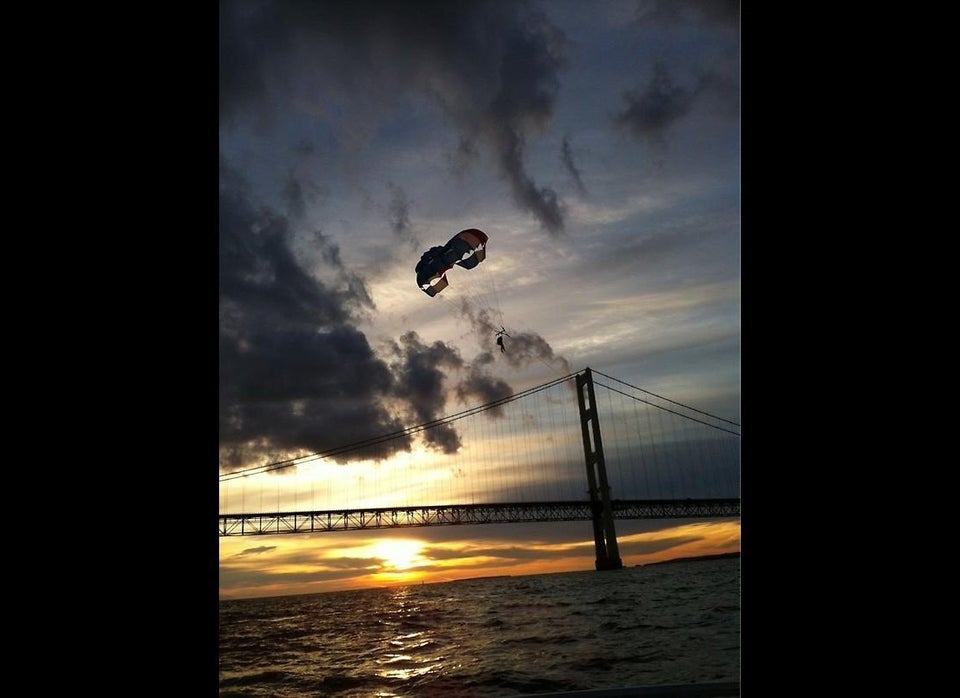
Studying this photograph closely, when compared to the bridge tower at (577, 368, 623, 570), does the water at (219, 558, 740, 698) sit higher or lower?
lower

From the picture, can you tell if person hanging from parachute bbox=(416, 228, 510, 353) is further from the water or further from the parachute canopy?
the water

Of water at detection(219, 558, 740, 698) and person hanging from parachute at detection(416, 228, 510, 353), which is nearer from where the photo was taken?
person hanging from parachute at detection(416, 228, 510, 353)

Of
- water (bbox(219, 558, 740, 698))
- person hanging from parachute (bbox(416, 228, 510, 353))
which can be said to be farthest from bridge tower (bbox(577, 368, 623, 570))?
person hanging from parachute (bbox(416, 228, 510, 353))

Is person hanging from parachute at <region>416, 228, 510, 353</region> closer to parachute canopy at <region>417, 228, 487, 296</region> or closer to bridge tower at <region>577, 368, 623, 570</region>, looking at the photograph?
parachute canopy at <region>417, 228, 487, 296</region>

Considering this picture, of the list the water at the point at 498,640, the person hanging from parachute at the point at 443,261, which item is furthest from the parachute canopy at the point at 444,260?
the water at the point at 498,640

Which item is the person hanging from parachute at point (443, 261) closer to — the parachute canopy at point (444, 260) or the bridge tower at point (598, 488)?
the parachute canopy at point (444, 260)
